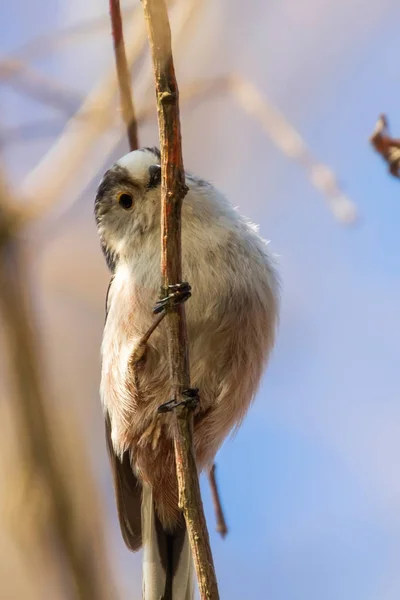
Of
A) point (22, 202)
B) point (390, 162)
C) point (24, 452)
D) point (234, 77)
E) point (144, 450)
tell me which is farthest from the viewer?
point (144, 450)

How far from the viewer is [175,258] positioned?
1374 mm

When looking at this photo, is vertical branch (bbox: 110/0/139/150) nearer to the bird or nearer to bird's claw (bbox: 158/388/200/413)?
the bird

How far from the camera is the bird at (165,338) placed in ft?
6.28

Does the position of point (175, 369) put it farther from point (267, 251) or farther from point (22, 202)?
point (267, 251)

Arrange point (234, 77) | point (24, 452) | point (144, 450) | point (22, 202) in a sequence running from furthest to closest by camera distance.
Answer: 1. point (144, 450)
2. point (234, 77)
3. point (22, 202)
4. point (24, 452)

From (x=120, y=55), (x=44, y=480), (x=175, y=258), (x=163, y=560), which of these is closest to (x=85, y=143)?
(x=120, y=55)

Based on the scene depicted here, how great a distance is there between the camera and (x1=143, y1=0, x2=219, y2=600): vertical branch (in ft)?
3.98

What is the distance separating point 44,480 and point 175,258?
2.05ft

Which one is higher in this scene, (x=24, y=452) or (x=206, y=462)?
(x=206, y=462)

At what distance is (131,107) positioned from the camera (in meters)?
1.65

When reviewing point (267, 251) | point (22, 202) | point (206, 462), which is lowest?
point (206, 462)

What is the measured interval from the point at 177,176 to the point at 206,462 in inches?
42.4

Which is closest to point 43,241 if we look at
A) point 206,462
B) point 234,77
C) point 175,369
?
point 175,369

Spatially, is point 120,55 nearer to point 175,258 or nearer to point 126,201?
point 175,258
